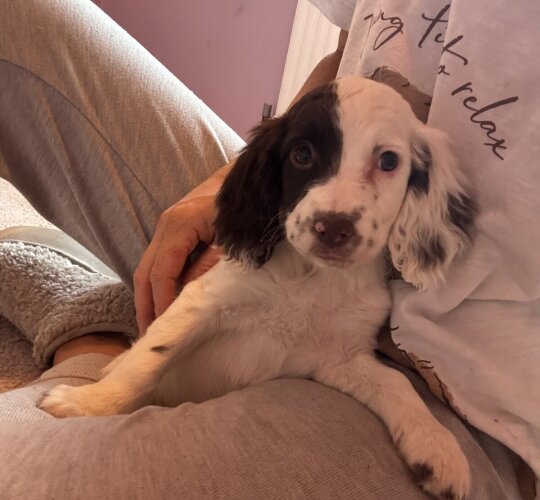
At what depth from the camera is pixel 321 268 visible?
1031 mm

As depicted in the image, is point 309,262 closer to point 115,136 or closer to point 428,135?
point 428,135

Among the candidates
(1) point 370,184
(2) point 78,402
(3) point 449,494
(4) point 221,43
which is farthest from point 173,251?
(4) point 221,43

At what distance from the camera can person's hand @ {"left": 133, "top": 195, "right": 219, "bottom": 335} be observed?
3.97 ft

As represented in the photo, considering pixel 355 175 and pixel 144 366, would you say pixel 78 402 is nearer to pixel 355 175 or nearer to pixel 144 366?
pixel 144 366

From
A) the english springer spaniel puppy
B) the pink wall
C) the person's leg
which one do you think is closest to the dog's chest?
the english springer spaniel puppy

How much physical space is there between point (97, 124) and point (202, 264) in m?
0.40

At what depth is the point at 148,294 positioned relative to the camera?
1271 millimetres

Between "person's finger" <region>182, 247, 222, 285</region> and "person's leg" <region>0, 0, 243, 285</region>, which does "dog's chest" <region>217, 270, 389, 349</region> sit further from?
"person's leg" <region>0, 0, 243, 285</region>

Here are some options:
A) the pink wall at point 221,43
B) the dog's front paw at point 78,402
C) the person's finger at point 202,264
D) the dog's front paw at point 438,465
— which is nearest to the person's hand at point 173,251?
the person's finger at point 202,264

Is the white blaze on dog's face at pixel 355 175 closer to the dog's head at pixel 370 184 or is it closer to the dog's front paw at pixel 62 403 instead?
the dog's head at pixel 370 184

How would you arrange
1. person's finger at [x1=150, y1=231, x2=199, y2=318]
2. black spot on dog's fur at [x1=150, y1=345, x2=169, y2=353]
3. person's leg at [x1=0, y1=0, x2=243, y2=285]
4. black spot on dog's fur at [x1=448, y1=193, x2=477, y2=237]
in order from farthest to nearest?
person's leg at [x1=0, y1=0, x2=243, y2=285] < person's finger at [x1=150, y1=231, x2=199, y2=318] < black spot on dog's fur at [x1=150, y1=345, x2=169, y2=353] < black spot on dog's fur at [x1=448, y1=193, x2=477, y2=237]

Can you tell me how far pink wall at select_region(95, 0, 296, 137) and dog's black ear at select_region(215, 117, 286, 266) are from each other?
205 centimetres

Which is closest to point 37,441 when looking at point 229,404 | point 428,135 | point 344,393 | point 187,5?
point 229,404

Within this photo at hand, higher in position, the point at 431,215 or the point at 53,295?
the point at 431,215
